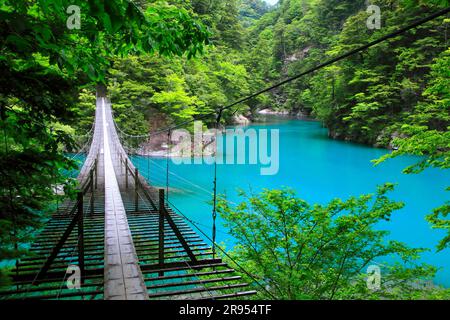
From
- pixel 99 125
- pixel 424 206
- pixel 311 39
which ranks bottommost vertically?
pixel 424 206

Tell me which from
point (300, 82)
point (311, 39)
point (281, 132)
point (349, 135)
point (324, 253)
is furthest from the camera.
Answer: point (311, 39)

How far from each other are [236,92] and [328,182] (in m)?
11.5

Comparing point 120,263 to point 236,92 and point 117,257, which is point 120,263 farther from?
point 236,92

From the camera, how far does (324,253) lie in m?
3.54

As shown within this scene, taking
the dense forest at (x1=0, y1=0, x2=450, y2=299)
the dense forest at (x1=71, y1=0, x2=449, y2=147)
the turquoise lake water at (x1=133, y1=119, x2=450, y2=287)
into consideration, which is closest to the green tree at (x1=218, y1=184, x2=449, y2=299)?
the dense forest at (x1=0, y1=0, x2=450, y2=299)

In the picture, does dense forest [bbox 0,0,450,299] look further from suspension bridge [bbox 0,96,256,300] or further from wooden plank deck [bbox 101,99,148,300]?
wooden plank deck [bbox 101,99,148,300]

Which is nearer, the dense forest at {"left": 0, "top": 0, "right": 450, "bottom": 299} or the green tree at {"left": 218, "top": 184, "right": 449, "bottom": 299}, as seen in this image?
the dense forest at {"left": 0, "top": 0, "right": 450, "bottom": 299}

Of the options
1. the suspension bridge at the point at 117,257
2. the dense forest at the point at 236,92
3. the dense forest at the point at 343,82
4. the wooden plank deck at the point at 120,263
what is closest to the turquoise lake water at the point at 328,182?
the dense forest at the point at 236,92

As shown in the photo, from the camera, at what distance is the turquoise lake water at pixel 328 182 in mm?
6911

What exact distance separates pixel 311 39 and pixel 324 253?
3159 centimetres

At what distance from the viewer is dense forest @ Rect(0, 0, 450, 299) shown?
47.2 inches

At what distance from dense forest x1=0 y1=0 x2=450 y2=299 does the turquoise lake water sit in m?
0.79
